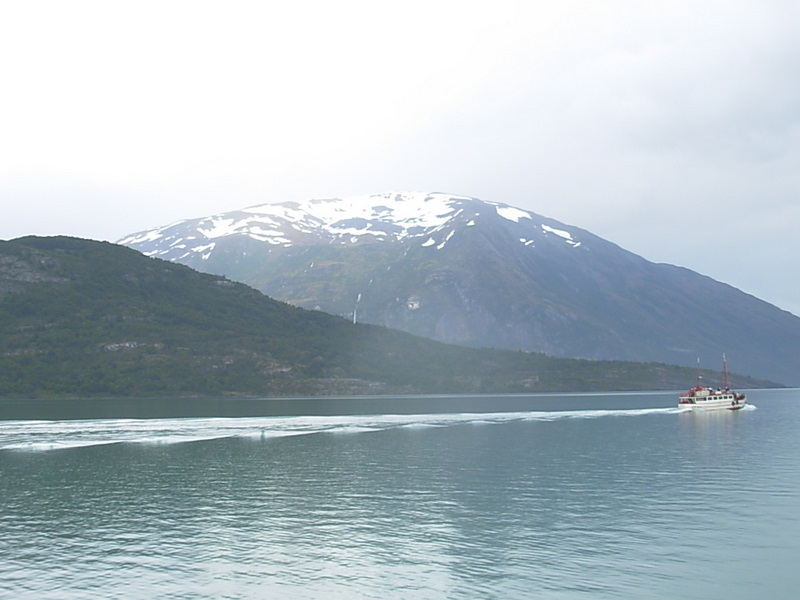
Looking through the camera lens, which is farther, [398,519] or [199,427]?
[199,427]

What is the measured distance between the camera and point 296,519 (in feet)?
203

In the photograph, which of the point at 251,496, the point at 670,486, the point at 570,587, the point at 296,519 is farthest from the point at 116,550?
the point at 670,486

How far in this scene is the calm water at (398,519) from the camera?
44.4 metres

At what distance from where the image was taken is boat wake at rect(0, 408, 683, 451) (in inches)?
4931

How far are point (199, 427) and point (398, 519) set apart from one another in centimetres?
9979

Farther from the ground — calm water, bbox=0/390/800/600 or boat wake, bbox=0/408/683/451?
calm water, bbox=0/390/800/600

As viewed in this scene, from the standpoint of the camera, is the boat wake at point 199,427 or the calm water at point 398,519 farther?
the boat wake at point 199,427

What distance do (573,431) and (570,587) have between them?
352 ft

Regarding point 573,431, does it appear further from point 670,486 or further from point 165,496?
point 165,496

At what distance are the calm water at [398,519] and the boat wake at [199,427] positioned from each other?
2307mm

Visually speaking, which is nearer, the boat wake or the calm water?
the calm water

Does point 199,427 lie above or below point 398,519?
below

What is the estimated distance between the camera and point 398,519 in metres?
61.5

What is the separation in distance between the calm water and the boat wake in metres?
2.31
